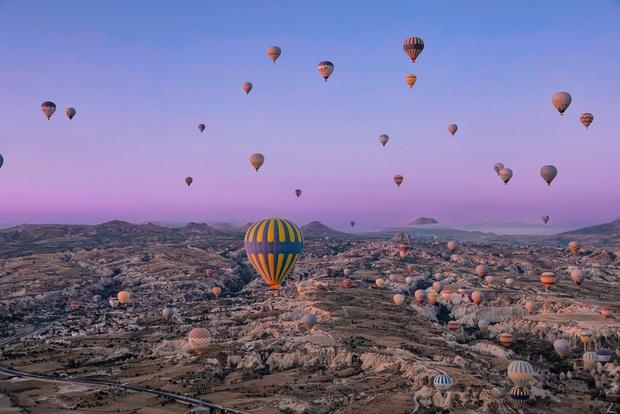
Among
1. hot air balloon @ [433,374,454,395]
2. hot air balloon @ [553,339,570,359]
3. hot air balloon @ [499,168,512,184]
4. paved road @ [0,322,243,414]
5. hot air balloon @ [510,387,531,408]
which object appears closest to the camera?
paved road @ [0,322,243,414]

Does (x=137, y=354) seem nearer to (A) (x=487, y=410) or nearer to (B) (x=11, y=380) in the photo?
(B) (x=11, y=380)

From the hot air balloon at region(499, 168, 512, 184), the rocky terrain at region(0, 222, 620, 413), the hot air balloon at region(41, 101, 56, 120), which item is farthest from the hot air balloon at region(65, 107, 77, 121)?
the hot air balloon at region(499, 168, 512, 184)

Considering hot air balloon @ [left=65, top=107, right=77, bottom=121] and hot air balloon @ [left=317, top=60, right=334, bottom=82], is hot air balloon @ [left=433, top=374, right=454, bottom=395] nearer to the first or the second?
A: hot air balloon @ [left=317, top=60, right=334, bottom=82]

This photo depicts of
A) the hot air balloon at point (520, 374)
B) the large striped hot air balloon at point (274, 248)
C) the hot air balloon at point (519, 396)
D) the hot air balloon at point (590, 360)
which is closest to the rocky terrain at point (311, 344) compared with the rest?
the hot air balloon at point (590, 360)

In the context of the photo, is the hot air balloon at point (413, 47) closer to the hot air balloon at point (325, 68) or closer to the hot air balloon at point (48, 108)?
the hot air balloon at point (325, 68)

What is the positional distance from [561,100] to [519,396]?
125 feet

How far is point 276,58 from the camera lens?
311 feet

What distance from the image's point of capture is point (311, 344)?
82250 mm

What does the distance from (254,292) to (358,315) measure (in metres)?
48.0

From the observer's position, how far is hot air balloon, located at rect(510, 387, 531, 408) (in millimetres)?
62844

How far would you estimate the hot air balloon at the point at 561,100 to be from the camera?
3307 inches

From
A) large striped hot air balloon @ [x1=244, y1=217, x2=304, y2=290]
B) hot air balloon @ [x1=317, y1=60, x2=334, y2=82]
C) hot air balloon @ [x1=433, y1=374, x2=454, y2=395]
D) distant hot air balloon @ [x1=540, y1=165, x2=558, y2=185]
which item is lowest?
hot air balloon @ [x1=433, y1=374, x2=454, y2=395]

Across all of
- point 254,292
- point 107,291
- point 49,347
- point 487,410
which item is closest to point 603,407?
point 487,410

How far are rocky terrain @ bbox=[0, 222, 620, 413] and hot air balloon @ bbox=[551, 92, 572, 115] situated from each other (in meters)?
30.8
